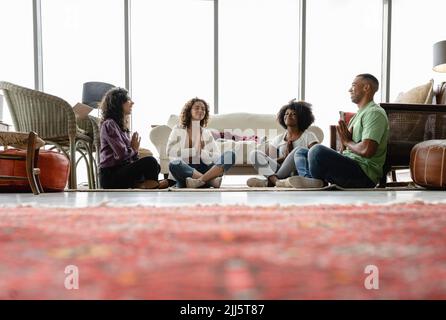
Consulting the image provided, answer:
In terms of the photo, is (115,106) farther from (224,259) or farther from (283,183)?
(224,259)

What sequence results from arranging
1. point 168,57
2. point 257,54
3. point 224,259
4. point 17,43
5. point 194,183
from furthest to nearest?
1. point 257,54
2. point 168,57
3. point 17,43
4. point 194,183
5. point 224,259

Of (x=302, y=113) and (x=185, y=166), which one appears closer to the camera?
(x=185, y=166)

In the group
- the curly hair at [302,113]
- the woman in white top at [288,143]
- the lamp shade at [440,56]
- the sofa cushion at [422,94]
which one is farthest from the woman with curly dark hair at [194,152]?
the lamp shade at [440,56]

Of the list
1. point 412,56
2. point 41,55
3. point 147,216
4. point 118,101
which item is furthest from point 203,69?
point 147,216

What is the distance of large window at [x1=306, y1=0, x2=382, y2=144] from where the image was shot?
510 cm

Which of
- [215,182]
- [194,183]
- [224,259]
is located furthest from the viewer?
[215,182]

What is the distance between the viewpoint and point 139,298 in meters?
0.37

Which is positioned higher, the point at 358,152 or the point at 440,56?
the point at 440,56

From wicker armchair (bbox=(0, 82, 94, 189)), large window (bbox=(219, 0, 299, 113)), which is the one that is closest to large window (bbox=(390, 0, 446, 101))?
large window (bbox=(219, 0, 299, 113))

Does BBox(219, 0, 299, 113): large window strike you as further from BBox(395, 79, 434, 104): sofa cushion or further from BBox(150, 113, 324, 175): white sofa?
BBox(395, 79, 434, 104): sofa cushion

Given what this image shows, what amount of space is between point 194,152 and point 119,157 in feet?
1.82

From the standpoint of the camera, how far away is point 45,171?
7.15ft

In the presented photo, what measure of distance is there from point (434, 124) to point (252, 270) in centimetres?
269

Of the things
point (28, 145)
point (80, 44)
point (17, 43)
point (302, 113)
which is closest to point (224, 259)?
point (28, 145)
